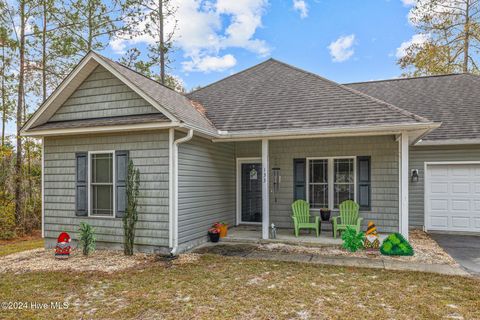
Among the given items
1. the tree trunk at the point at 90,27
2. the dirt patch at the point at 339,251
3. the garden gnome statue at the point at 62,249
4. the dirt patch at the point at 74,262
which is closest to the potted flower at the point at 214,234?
the dirt patch at the point at 339,251

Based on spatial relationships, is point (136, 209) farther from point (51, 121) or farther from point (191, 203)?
point (51, 121)

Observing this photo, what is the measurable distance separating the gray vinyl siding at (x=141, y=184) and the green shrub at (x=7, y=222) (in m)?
3.80

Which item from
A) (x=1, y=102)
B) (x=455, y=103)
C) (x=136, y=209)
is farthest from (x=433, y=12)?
(x=1, y=102)

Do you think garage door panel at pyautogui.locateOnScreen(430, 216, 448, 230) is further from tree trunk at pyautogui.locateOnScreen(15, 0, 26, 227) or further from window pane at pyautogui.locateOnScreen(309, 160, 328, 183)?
tree trunk at pyautogui.locateOnScreen(15, 0, 26, 227)

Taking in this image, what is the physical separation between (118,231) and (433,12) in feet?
58.2

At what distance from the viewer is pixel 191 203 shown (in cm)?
688

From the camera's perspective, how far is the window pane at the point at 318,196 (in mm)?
8320

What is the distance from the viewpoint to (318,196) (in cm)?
838

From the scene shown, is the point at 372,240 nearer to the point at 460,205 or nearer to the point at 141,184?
the point at 460,205

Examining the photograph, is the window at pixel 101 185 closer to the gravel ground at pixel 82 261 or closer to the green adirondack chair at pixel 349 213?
the gravel ground at pixel 82 261

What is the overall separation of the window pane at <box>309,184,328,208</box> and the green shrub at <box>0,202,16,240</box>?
30.7ft

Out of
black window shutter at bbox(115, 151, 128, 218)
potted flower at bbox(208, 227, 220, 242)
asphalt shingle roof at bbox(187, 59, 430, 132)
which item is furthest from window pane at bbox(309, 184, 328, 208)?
black window shutter at bbox(115, 151, 128, 218)

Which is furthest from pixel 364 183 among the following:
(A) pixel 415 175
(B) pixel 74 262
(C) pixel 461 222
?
(B) pixel 74 262

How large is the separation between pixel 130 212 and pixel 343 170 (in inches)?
209
